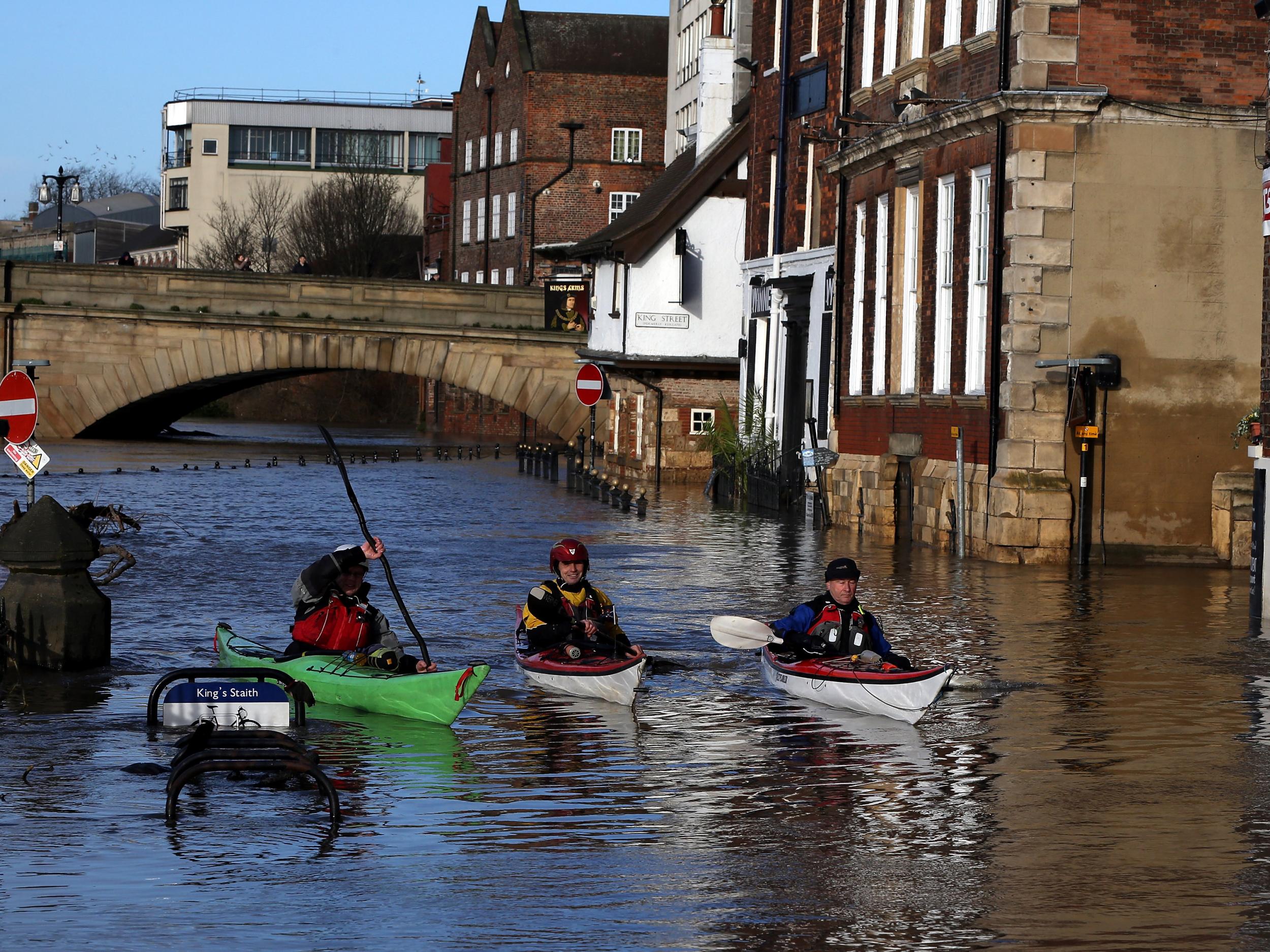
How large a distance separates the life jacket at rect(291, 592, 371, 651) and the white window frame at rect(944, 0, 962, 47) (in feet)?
50.2

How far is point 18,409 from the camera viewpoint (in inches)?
716

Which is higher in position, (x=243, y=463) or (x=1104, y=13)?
(x=1104, y=13)

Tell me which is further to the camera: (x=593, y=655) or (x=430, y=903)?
(x=593, y=655)

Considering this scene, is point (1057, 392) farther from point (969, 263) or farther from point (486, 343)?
point (486, 343)

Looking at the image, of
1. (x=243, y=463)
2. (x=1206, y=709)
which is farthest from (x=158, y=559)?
(x=243, y=463)

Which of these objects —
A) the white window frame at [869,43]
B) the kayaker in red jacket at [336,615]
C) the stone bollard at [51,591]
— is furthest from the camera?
the white window frame at [869,43]

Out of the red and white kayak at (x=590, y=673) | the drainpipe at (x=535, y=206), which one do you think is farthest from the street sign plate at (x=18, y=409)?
the drainpipe at (x=535, y=206)

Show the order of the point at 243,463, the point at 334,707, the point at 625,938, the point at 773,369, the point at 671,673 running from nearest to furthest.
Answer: the point at 625,938 → the point at 334,707 → the point at 671,673 → the point at 773,369 → the point at 243,463

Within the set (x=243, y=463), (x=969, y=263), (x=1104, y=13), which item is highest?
(x=1104, y=13)

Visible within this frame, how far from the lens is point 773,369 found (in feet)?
128

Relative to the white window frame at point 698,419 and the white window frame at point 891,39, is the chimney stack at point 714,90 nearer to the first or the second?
the white window frame at point 698,419

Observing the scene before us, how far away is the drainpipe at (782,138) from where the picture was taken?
37562 mm

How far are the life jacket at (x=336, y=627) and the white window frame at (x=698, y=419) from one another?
106 ft

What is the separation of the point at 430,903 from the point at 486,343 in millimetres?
49211
